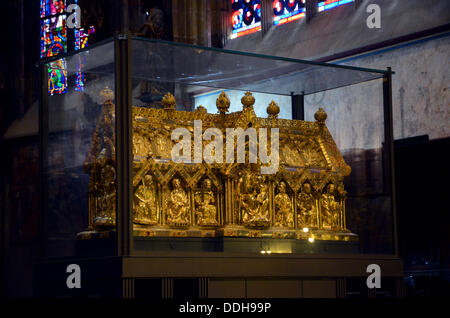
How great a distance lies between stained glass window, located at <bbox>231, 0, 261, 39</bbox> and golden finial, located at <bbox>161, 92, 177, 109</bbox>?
7.14 meters

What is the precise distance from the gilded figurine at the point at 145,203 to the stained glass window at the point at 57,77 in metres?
1.08

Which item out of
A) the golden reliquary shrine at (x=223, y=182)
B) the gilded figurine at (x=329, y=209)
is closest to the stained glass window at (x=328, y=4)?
the golden reliquary shrine at (x=223, y=182)

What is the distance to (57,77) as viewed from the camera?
841 cm

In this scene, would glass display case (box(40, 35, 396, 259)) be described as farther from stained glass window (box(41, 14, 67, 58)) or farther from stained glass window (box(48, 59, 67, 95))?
stained glass window (box(41, 14, 67, 58))

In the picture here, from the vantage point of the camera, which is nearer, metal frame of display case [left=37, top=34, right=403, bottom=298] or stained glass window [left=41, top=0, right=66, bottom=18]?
metal frame of display case [left=37, top=34, right=403, bottom=298]

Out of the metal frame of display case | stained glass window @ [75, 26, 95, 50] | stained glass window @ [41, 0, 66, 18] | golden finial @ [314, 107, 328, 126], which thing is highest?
stained glass window @ [41, 0, 66, 18]

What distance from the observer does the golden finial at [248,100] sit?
30.0 ft

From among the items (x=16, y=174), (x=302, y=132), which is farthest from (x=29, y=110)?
(x=302, y=132)

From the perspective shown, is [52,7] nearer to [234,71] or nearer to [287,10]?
[287,10]

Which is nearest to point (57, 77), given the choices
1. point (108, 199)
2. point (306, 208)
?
point (108, 199)

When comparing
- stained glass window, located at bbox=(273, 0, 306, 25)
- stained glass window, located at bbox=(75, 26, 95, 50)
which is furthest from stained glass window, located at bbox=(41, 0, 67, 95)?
stained glass window, located at bbox=(273, 0, 306, 25)

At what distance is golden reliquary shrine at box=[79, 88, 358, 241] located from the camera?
8211mm

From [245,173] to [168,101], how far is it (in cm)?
99
